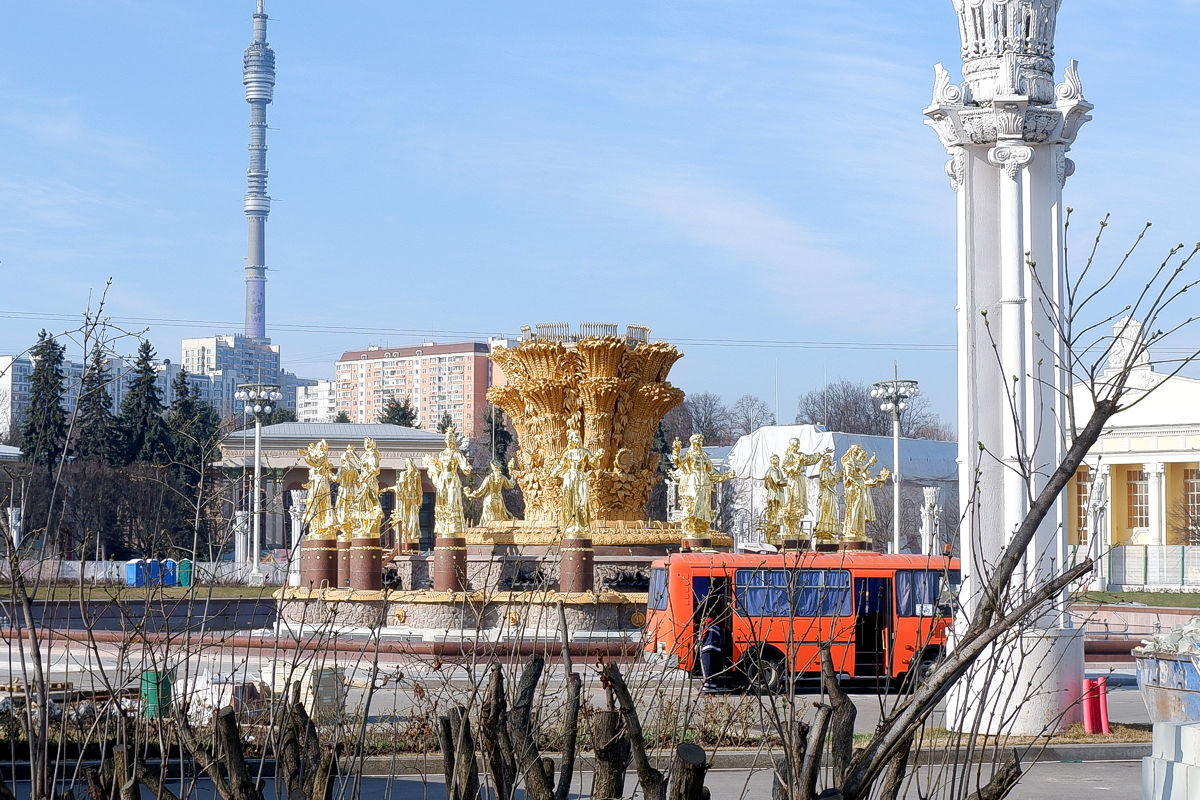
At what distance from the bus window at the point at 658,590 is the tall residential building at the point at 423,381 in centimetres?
12346

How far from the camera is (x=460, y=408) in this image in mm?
162000

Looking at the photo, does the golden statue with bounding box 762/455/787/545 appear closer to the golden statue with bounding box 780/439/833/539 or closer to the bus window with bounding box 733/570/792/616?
the golden statue with bounding box 780/439/833/539

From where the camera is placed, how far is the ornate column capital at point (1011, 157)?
14391 millimetres

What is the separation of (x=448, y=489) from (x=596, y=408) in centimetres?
509

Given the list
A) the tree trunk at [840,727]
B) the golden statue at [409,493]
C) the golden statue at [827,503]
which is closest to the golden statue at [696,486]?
the golden statue at [827,503]

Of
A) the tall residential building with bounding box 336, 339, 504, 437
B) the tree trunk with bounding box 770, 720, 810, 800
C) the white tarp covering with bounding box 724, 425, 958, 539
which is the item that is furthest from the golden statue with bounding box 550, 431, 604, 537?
the tall residential building with bounding box 336, 339, 504, 437

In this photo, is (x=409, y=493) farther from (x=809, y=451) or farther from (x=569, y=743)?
(x=809, y=451)

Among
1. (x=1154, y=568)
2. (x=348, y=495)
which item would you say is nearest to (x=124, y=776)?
(x=348, y=495)

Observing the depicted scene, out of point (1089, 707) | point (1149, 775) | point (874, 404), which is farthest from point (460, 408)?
point (1149, 775)

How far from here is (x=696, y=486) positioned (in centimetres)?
3284

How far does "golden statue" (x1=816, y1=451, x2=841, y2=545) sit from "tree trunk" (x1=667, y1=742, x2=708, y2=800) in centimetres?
3155

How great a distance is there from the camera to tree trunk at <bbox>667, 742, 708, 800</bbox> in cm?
429

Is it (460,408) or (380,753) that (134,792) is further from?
(460,408)

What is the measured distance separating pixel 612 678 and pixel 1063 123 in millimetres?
10831
